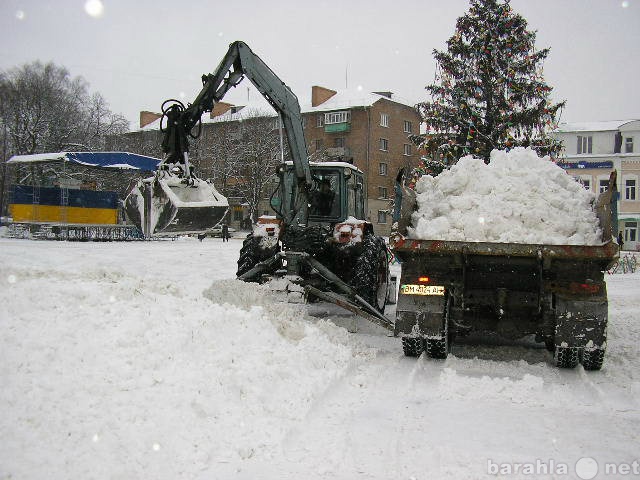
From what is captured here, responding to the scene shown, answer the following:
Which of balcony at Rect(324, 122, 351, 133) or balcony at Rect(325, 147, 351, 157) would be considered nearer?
balcony at Rect(325, 147, 351, 157)

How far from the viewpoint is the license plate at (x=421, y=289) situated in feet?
Answer: 21.0

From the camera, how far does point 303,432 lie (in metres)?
4.14

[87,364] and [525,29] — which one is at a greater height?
[525,29]

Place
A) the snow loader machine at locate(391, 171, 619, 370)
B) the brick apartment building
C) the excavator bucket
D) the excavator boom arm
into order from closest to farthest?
the snow loader machine at locate(391, 171, 619, 370) → the excavator bucket → the excavator boom arm → the brick apartment building

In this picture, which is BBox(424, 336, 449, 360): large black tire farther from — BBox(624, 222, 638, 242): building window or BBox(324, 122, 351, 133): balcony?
BBox(324, 122, 351, 133): balcony

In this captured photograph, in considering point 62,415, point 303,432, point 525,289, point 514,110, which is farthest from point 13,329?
point 514,110

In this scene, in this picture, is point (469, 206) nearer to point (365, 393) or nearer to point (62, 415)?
A: point (365, 393)

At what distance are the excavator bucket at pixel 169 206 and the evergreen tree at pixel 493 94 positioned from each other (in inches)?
513

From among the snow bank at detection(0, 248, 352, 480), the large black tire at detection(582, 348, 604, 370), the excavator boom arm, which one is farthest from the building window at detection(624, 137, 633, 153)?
the snow bank at detection(0, 248, 352, 480)

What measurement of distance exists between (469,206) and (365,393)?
2749mm

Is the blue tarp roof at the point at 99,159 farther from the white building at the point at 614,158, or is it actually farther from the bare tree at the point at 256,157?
the white building at the point at 614,158

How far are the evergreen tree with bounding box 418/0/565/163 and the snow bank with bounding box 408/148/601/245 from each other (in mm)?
12039

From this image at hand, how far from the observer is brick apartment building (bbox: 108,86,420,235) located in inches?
1913

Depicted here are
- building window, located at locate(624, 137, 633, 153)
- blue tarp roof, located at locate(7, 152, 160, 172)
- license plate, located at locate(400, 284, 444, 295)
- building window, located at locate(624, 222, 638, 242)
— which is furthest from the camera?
building window, located at locate(624, 137, 633, 153)
